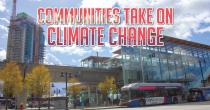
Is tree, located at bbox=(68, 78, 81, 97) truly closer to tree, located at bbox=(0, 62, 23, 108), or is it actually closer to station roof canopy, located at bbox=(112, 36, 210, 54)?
station roof canopy, located at bbox=(112, 36, 210, 54)

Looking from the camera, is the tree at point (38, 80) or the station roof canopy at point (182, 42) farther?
the station roof canopy at point (182, 42)

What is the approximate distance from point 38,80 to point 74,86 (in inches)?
508

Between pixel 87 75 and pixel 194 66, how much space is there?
103ft

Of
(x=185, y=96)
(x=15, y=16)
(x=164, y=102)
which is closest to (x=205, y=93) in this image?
(x=185, y=96)

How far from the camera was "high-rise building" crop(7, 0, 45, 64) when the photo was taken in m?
149

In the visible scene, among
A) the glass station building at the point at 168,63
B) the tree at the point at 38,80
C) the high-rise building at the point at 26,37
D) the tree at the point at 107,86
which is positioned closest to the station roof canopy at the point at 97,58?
the glass station building at the point at 168,63

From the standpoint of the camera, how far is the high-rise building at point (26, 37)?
149375 millimetres

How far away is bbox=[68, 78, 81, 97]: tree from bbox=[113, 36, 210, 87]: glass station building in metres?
10.2

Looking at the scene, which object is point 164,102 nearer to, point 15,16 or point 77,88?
point 77,88

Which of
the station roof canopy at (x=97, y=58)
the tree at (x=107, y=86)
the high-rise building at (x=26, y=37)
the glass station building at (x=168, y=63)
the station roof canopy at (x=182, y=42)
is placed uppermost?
the high-rise building at (x=26, y=37)

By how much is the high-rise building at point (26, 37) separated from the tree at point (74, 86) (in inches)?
3154

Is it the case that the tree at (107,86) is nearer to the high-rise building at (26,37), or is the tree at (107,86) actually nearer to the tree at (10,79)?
the tree at (10,79)

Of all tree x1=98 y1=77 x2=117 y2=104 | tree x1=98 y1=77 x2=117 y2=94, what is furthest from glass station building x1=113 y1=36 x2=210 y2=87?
tree x1=98 y1=77 x2=117 y2=94

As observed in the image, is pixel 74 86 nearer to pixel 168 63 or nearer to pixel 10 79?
pixel 10 79
